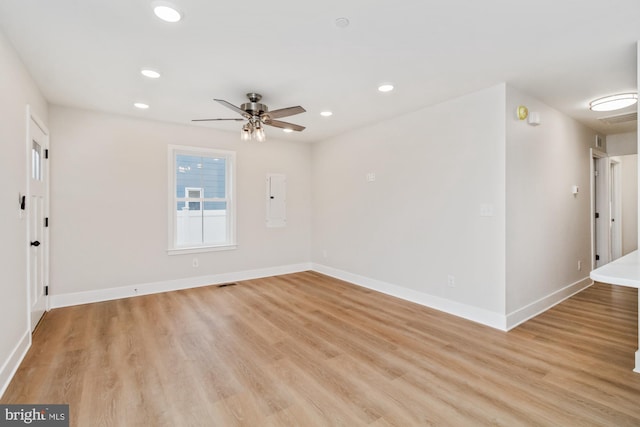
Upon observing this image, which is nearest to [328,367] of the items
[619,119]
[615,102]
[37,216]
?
[37,216]

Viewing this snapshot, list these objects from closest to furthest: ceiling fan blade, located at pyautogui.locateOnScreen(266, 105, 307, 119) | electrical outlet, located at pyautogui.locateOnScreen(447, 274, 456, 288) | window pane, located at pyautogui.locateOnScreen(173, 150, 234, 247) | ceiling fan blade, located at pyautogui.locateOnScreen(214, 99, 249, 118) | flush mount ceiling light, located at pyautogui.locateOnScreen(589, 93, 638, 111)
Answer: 1. ceiling fan blade, located at pyautogui.locateOnScreen(214, 99, 249, 118)
2. ceiling fan blade, located at pyautogui.locateOnScreen(266, 105, 307, 119)
3. flush mount ceiling light, located at pyautogui.locateOnScreen(589, 93, 638, 111)
4. electrical outlet, located at pyautogui.locateOnScreen(447, 274, 456, 288)
5. window pane, located at pyautogui.locateOnScreen(173, 150, 234, 247)

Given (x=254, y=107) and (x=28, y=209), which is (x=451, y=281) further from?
(x=28, y=209)

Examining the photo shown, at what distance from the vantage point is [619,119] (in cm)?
422

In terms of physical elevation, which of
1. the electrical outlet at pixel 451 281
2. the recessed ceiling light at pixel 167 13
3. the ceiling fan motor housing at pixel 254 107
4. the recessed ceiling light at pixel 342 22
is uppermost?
the recessed ceiling light at pixel 342 22

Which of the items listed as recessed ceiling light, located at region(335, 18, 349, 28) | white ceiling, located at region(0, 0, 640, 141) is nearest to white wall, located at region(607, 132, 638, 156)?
white ceiling, located at region(0, 0, 640, 141)

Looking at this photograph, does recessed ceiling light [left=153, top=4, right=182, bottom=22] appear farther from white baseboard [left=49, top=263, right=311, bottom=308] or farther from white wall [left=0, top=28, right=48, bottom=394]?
white baseboard [left=49, top=263, right=311, bottom=308]

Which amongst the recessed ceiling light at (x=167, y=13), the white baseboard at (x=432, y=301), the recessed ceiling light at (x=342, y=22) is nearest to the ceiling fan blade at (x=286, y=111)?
the recessed ceiling light at (x=342, y=22)

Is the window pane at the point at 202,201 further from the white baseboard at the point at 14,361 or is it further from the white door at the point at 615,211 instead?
the white door at the point at 615,211

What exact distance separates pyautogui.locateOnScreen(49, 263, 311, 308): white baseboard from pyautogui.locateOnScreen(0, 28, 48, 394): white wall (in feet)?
4.32

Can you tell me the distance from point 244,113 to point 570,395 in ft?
12.0

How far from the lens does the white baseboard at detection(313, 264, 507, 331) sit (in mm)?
3277

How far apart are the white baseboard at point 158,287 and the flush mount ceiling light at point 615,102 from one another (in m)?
4.99

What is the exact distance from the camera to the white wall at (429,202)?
3297 mm

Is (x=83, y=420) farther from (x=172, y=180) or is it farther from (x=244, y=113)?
(x=172, y=180)
